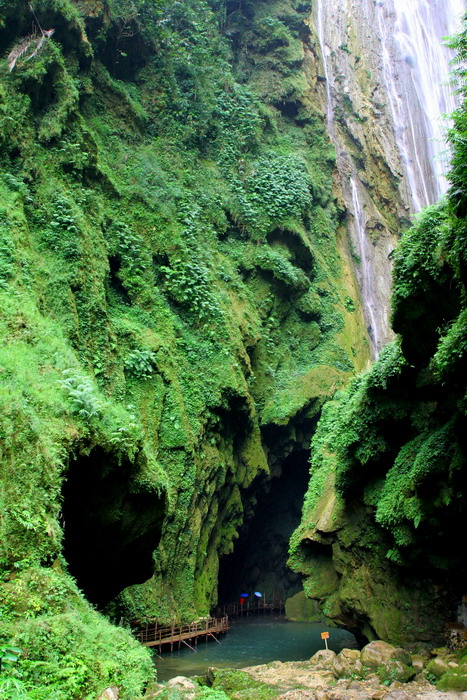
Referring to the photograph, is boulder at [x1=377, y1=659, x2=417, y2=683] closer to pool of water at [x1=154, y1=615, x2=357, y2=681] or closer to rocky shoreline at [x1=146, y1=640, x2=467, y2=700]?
rocky shoreline at [x1=146, y1=640, x2=467, y2=700]

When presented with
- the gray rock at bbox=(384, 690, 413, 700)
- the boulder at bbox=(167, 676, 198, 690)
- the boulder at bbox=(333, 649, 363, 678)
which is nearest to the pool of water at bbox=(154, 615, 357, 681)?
the boulder at bbox=(167, 676, 198, 690)

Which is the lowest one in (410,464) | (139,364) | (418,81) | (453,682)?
(453,682)

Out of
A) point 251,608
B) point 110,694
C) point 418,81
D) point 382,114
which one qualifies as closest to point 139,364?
point 110,694

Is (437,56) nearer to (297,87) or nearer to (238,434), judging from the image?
(297,87)

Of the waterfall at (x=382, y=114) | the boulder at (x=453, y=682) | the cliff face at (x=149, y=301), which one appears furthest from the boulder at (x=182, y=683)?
the waterfall at (x=382, y=114)

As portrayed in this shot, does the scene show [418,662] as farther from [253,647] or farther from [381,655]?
[253,647]

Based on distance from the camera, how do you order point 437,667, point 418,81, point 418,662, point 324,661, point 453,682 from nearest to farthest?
point 453,682, point 437,667, point 418,662, point 324,661, point 418,81

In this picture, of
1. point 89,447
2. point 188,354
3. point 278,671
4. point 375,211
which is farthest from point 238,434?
point 375,211
